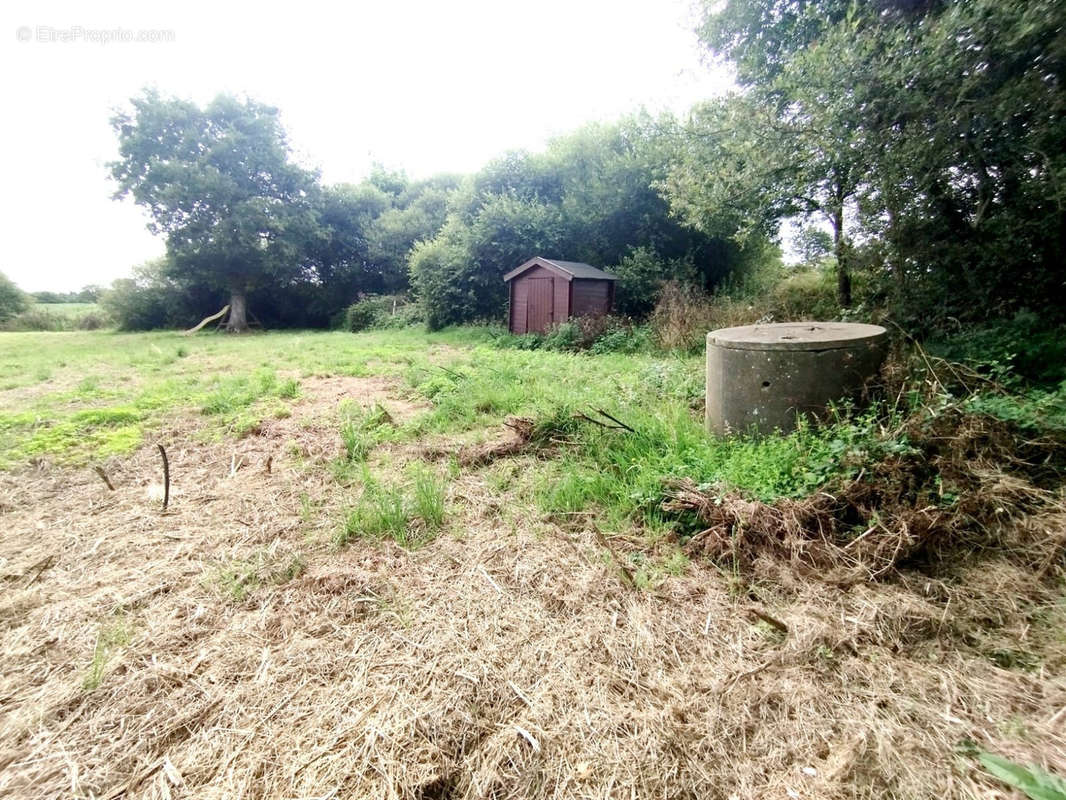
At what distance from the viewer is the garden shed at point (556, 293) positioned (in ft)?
40.5

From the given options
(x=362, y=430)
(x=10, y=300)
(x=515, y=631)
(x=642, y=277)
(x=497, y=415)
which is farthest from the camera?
(x=10, y=300)

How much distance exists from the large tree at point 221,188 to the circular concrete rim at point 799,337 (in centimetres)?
2057

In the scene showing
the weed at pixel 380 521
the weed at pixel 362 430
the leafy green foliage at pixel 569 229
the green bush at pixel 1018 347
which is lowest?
the weed at pixel 380 521

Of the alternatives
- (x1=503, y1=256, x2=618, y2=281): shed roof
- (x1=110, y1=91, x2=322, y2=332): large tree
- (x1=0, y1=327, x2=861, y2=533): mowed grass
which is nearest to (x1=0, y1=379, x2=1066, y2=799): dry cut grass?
(x1=0, y1=327, x2=861, y2=533): mowed grass

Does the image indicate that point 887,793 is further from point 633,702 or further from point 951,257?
point 951,257

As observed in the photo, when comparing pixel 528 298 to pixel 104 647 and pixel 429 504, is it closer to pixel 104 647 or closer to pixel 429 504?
pixel 429 504

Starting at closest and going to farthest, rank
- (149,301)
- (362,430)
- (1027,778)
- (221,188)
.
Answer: (1027,778)
(362,430)
(221,188)
(149,301)

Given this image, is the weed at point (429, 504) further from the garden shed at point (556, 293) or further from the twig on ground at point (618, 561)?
the garden shed at point (556, 293)

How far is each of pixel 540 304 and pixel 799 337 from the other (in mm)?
9803

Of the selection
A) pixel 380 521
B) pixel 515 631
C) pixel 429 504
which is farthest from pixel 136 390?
pixel 515 631

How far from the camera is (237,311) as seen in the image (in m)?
20.6

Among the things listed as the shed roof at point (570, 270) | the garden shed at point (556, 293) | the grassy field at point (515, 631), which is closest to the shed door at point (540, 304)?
the garden shed at point (556, 293)

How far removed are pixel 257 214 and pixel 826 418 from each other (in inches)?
853

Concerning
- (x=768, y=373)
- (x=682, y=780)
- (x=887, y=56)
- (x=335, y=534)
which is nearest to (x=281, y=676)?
(x=335, y=534)
